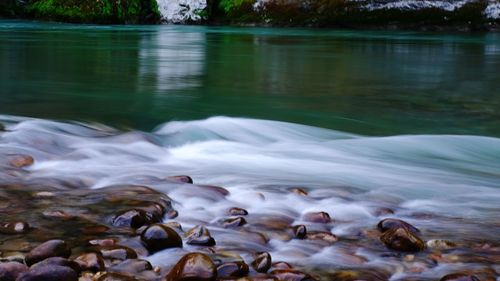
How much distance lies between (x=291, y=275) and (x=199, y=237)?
0.62m

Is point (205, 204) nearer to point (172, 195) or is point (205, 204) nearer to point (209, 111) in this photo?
point (172, 195)

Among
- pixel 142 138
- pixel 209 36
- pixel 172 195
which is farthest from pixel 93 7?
pixel 172 195

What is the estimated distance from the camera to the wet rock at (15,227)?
10.1 ft

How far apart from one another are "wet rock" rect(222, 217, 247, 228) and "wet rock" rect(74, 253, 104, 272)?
0.85 metres

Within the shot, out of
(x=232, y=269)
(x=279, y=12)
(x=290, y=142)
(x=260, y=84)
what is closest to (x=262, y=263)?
(x=232, y=269)

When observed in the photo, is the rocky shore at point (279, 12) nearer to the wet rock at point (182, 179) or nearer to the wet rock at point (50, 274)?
the wet rock at point (182, 179)

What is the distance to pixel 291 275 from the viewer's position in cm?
268

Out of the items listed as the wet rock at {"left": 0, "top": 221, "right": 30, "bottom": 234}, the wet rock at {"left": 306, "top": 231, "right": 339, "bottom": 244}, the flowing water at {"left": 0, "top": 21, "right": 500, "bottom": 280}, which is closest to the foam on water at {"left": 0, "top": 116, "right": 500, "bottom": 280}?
the flowing water at {"left": 0, "top": 21, "right": 500, "bottom": 280}

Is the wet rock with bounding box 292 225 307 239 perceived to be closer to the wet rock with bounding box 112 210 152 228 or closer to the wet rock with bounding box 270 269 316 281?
the wet rock with bounding box 270 269 316 281

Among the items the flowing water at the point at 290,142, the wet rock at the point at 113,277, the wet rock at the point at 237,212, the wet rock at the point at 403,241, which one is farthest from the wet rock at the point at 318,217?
the wet rock at the point at 113,277

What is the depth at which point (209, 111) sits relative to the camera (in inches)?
291

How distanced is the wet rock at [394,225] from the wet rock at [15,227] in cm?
185

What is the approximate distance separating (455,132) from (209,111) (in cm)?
277

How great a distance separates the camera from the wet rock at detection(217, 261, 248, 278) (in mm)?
2660
